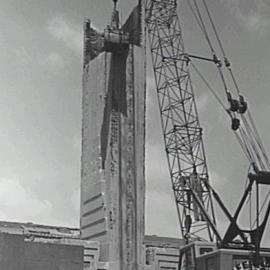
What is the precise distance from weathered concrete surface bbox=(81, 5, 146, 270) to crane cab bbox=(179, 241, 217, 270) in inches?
539

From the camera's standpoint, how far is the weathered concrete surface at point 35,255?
5525cm

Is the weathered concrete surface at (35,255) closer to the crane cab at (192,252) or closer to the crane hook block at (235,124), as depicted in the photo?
the crane cab at (192,252)

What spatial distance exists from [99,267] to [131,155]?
1188cm

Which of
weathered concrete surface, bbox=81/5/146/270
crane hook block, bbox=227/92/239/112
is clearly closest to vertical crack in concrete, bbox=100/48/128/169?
weathered concrete surface, bbox=81/5/146/270

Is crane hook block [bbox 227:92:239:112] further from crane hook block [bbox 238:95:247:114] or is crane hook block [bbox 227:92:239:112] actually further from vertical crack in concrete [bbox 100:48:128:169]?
vertical crack in concrete [bbox 100:48:128:169]

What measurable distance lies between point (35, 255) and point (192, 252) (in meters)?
13.7

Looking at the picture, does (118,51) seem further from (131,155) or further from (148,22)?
(131,155)

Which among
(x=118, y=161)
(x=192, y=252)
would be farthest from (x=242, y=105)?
(x=118, y=161)

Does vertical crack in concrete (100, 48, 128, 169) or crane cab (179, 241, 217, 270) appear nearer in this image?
crane cab (179, 241, 217, 270)

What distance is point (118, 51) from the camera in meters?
71.9

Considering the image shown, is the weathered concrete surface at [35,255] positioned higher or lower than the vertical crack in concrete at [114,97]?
lower

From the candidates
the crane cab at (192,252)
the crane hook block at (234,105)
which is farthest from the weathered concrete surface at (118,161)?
the crane hook block at (234,105)

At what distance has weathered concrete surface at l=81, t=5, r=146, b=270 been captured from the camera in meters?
68.6

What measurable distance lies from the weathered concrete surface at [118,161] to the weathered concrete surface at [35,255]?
7918 millimetres
